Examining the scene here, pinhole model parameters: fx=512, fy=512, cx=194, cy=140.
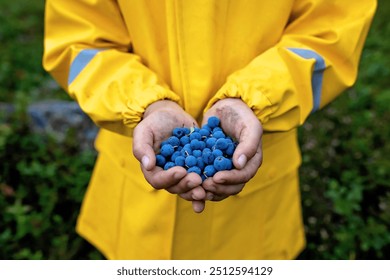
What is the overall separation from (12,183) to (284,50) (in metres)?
1.51

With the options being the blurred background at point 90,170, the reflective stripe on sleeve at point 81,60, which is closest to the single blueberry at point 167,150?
the reflective stripe on sleeve at point 81,60

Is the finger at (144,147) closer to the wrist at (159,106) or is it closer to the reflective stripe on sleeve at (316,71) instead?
the wrist at (159,106)

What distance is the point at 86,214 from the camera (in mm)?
1681

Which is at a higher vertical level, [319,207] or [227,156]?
[227,156]

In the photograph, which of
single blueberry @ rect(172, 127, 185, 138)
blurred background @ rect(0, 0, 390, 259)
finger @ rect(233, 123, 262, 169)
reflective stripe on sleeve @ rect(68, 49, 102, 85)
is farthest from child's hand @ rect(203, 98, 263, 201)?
blurred background @ rect(0, 0, 390, 259)

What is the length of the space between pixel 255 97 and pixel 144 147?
0.93ft

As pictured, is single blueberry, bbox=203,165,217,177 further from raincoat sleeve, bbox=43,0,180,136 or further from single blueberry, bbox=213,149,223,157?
raincoat sleeve, bbox=43,0,180,136

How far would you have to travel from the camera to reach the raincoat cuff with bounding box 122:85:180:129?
3.92ft

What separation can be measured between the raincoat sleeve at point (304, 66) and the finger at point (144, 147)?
0.20 meters

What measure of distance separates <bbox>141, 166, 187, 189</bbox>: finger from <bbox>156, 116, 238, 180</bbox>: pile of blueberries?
0.11 feet

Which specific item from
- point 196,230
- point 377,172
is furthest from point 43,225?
point 377,172

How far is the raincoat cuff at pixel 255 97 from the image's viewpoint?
1172 millimetres

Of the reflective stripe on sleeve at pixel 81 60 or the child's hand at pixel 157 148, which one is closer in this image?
the child's hand at pixel 157 148
